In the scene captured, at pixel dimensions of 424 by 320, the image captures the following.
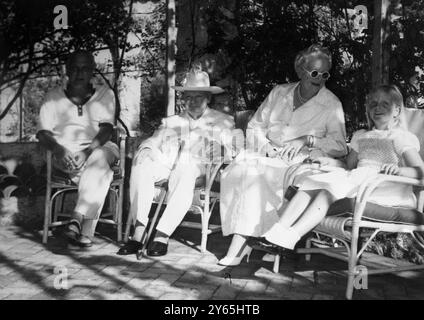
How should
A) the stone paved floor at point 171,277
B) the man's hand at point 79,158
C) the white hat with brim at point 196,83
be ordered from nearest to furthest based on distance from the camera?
the stone paved floor at point 171,277 < the white hat with brim at point 196,83 < the man's hand at point 79,158

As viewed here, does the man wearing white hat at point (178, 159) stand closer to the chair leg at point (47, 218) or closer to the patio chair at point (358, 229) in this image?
the chair leg at point (47, 218)

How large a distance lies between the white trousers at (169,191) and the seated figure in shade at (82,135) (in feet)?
1.26

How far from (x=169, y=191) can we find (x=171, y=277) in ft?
2.48

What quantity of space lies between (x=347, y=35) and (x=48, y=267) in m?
3.38

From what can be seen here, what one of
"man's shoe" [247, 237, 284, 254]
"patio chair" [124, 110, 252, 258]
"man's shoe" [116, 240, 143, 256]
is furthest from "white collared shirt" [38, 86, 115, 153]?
"man's shoe" [247, 237, 284, 254]

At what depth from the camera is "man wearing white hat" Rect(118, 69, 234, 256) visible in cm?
367

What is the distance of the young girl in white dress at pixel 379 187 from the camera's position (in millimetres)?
2838

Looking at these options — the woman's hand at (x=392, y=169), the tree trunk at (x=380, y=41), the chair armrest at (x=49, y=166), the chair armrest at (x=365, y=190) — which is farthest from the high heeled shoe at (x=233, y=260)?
the tree trunk at (x=380, y=41)

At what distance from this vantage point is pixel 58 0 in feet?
22.1

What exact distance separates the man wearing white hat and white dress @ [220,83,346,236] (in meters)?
0.26

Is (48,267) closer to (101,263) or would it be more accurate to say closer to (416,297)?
(101,263)

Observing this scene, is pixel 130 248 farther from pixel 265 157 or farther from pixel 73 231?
pixel 265 157

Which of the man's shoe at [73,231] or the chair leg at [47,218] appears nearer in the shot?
the man's shoe at [73,231]

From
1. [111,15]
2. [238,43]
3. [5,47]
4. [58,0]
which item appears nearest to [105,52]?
[111,15]
